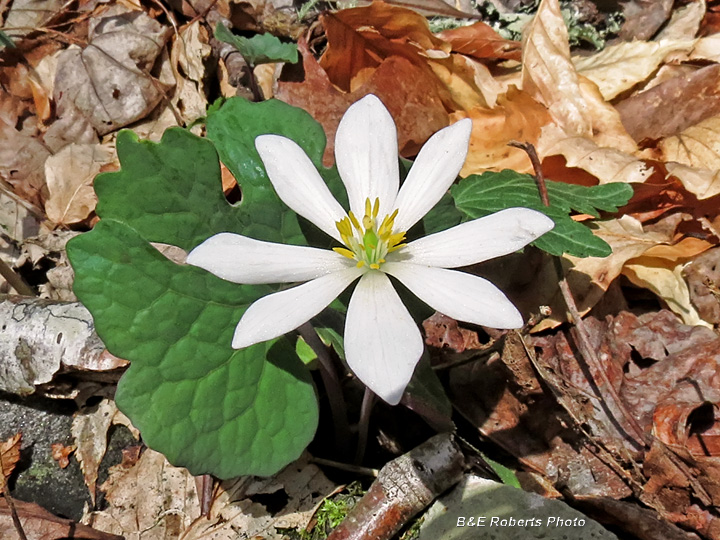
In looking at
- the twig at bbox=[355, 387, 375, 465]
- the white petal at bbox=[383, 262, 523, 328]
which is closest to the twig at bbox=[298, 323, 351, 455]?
the twig at bbox=[355, 387, 375, 465]

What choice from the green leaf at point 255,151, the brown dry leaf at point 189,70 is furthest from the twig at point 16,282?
the brown dry leaf at point 189,70

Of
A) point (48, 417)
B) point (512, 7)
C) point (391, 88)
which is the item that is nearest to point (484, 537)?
point (48, 417)

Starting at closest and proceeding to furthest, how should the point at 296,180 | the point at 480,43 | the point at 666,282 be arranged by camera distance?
the point at 296,180, the point at 666,282, the point at 480,43

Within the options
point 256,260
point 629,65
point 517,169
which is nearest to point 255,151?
point 256,260

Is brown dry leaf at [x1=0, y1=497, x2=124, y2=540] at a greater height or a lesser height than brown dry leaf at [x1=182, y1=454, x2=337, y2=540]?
lesser

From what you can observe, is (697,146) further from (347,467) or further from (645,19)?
(347,467)

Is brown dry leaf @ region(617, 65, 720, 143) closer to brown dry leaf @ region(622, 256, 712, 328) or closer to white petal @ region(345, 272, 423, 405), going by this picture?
brown dry leaf @ region(622, 256, 712, 328)

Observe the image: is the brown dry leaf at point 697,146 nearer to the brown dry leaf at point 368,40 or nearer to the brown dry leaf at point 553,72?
the brown dry leaf at point 553,72
